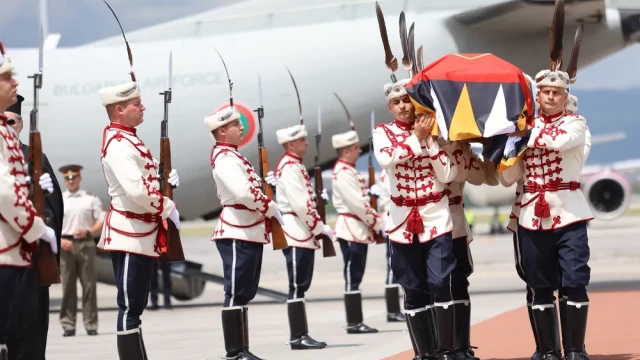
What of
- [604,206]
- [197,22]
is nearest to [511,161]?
[197,22]

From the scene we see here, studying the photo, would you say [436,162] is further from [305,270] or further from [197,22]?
[197,22]

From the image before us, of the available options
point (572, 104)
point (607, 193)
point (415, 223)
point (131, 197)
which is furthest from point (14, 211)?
point (607, 193)

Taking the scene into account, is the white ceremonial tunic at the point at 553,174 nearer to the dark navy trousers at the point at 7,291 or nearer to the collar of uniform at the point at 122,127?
the collar of uniform at the point at 122,127

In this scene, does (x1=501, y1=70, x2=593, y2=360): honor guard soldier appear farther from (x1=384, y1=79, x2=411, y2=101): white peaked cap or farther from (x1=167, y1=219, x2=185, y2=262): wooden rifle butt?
(x1=167, y1=219, x2=185, y2=262): wooden rifle butt

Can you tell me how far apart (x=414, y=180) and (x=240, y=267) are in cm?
166

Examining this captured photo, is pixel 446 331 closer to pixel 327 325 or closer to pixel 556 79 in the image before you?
pixel 556 79

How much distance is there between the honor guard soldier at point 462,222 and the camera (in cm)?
720

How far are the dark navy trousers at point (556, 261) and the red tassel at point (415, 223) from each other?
729mm

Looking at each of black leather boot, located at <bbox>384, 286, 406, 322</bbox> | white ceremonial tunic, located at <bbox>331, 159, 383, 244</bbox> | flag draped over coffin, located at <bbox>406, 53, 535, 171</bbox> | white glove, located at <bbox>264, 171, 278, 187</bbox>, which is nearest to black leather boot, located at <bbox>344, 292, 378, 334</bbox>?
white ceremonial tunic, located at <bbox>331, 159, 383, 244</bbox>

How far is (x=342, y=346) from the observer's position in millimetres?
9383

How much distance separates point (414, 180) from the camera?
6906 mm

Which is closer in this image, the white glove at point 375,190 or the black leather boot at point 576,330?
the black leather boot at point 576,330

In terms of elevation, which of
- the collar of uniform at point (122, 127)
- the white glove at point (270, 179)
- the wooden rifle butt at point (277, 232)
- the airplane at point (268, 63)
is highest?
the airplane at point (268, 63)

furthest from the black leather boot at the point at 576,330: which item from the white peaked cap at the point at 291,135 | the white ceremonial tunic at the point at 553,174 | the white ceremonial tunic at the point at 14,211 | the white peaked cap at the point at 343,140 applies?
the white peaked cap at the point at 343,140
